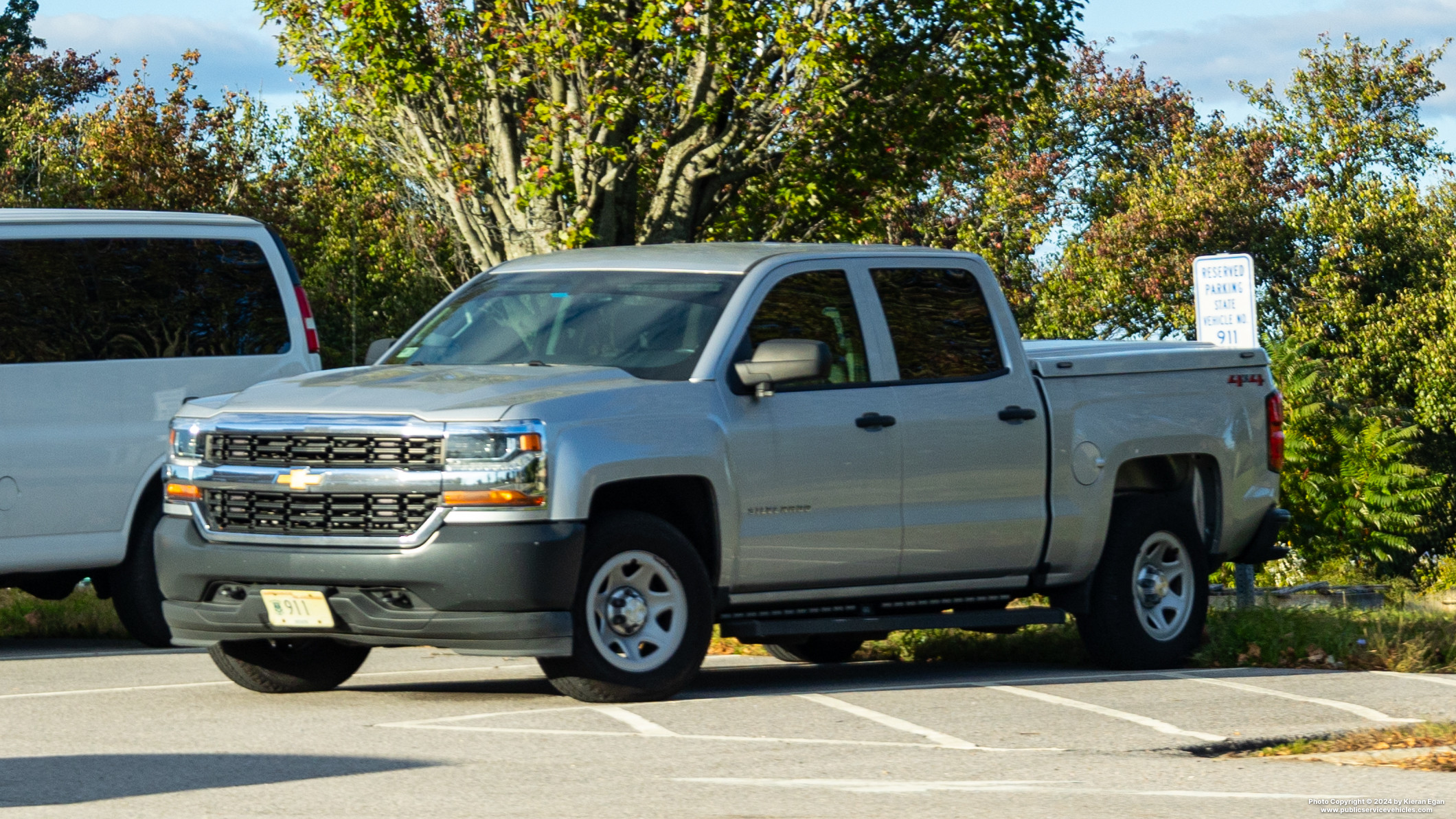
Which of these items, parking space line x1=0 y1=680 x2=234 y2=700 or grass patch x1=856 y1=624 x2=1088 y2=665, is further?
grass patch x1=856 y1=624 x2=1088 y2=665

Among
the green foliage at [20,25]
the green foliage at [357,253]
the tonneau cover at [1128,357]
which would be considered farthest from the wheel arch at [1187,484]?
the green foliage at [20,25]

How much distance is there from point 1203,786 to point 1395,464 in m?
19.7

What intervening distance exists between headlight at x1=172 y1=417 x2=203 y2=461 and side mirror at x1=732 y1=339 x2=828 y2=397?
2.24 m

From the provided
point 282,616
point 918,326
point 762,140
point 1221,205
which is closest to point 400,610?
point 282,616

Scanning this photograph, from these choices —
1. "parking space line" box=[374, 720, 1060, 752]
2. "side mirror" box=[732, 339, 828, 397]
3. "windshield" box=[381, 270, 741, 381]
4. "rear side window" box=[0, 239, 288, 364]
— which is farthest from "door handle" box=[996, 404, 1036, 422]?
A: "rear side window" box=[0, 239, 288, 364]

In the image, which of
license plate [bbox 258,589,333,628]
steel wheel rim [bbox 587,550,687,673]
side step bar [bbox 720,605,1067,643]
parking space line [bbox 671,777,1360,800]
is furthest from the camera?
side step bar [bbox 720,605,1067,643]

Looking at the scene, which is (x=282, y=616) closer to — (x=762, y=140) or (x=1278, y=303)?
(x=762, y=140)

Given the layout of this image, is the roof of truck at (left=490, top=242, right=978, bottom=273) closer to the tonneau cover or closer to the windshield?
the windshield

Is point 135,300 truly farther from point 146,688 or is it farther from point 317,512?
point 317,512

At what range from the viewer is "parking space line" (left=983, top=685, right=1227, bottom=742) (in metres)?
8.28

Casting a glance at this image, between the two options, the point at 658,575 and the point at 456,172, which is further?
the point at 456,172

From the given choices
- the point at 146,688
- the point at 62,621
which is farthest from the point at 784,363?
the point at 62,621

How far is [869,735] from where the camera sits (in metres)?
8.20

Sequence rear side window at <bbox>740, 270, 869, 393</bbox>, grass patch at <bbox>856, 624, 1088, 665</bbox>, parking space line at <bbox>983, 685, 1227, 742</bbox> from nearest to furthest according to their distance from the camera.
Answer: parking space line at <bbox>983, 685, 1227, 742</bbox> → rear side window at <bbox>740, 270, 869, 393</bbox> → grass patch at <bbox>856, 624, 1088, 665</bbox>
